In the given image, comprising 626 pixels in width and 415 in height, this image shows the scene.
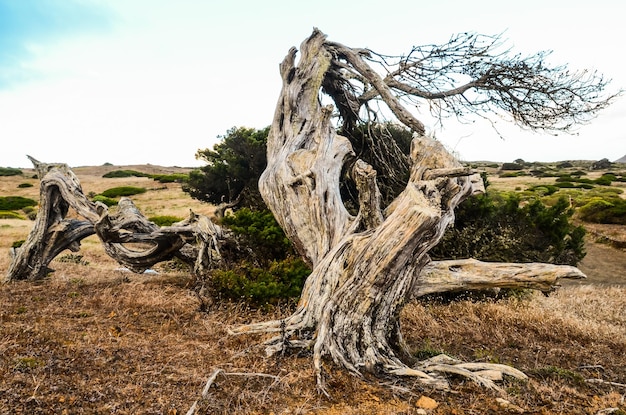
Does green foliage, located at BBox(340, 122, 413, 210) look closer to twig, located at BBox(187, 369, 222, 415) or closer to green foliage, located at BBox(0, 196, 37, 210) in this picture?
twig, located at BBox(187, 369, 222, 415)

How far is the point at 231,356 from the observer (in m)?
4.73

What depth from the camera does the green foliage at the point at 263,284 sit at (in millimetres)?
6938

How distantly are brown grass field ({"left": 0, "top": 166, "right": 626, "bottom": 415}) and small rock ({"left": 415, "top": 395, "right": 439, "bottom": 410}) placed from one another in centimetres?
4

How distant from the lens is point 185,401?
3.61 metres

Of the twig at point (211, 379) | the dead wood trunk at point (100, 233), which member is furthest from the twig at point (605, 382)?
the dead wood trunk at point (100, 233)

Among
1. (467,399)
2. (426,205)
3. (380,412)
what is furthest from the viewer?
(426,205)

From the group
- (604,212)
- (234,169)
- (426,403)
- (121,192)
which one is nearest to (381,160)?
(234,169)

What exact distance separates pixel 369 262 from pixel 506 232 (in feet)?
21.6

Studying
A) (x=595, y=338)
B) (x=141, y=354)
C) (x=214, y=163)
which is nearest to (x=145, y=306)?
(x=141, y=354)

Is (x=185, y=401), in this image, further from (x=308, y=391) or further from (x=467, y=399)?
(x=467, y=399)

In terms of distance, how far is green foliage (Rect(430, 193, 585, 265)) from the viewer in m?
9.68

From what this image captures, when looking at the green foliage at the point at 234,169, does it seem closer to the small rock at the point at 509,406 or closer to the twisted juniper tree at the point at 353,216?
the twisted juniper tree at the point at 353,216

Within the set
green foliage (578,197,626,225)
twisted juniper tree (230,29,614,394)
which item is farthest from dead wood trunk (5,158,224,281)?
green foliage (578,197,626,225)

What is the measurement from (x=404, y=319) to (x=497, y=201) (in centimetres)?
550
